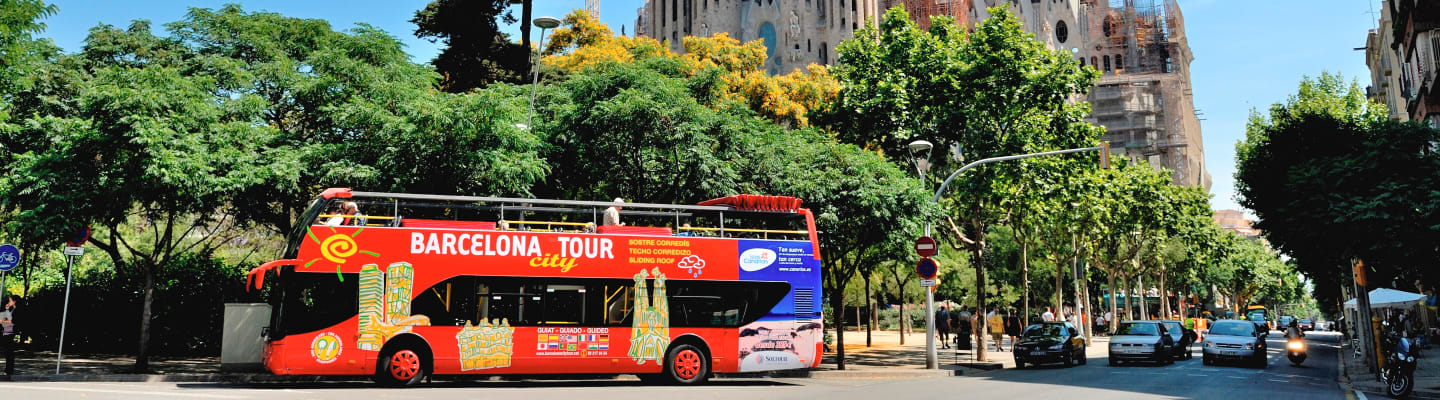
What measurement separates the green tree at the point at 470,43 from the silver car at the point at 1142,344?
21452 millimetres

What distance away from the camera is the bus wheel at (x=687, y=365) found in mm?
15812

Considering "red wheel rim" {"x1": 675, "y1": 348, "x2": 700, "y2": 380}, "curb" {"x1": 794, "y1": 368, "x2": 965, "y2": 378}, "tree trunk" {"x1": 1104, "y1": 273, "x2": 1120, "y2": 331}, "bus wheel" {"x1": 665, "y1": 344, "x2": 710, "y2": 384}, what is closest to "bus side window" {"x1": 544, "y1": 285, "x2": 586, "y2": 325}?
"bus wheel" {"x1": 665, "y1": 344, "x2": 710, "y2": 384}

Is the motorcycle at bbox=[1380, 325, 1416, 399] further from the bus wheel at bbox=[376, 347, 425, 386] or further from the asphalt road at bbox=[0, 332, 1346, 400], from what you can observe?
the bus wheel at bbox=[376, 347, 425, 386]

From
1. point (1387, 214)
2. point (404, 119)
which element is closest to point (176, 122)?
point (404, 119)

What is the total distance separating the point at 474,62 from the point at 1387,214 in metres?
27.1

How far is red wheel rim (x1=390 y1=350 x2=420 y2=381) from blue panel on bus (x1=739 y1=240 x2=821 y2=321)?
5738 millimetres

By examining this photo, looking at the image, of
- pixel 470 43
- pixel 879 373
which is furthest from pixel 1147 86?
pixel 879 373

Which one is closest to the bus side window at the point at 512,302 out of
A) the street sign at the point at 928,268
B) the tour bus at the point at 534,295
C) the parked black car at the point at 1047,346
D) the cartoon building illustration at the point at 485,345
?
the tour bus at the point at 534,295

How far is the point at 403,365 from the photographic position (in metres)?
14.4

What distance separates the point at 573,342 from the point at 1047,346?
14775mm

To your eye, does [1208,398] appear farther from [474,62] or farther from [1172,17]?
[1172,17]

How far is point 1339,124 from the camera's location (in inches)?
839

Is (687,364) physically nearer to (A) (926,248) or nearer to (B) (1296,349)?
(A) (926,248)

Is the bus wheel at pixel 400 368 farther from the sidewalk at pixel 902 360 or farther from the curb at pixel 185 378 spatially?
the sidewalk at pixel 902 360
